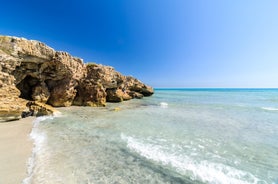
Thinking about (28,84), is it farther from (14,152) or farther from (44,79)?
(14,152)

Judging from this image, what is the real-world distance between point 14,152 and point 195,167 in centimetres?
669

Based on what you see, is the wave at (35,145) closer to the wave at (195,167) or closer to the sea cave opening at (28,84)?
the wave at (195,167)

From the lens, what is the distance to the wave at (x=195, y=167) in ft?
15.6

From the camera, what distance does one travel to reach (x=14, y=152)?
5.95 meters

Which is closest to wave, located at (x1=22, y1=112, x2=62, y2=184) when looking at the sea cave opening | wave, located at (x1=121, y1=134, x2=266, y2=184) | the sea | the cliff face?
the sea

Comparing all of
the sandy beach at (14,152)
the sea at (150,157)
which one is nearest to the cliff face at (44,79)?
the sandy beach at (14,152)

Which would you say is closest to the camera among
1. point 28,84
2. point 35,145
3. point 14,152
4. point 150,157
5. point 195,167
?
point 195,167

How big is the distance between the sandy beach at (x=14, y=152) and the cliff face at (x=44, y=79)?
9.56 ft

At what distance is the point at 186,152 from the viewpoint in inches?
263

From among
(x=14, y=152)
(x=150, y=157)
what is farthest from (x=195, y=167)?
(x=14, y=152)

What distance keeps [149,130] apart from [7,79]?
10.9 m

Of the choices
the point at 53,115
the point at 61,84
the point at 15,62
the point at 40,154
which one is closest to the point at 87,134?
the point at 40,154

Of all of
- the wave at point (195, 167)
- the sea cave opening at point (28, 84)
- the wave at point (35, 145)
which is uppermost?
the sea cave opening at point (28, 84)

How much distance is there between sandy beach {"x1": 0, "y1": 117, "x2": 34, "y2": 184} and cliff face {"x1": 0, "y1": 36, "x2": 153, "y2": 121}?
2.91 meters
